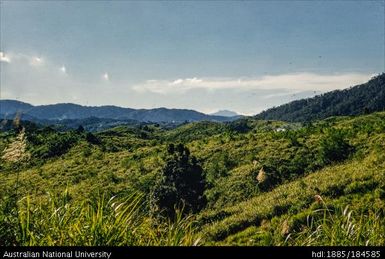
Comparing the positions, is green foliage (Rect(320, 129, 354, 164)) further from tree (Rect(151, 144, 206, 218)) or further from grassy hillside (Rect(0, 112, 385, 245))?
tree (Rect(151, 144, 206, 218))

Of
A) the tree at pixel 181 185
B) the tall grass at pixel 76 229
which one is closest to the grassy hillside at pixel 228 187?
the tall grass at pixel 76 229

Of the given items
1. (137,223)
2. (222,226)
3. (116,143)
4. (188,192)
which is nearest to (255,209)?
(222,226)

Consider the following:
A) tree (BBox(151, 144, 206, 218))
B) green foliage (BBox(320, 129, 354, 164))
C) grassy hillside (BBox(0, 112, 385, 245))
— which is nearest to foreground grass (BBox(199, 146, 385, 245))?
grassy hillside (BBox(0, 112, 385, 245))

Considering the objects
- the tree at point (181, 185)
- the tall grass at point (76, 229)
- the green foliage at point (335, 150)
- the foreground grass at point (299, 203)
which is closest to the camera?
the tall grass at point (76, 229)

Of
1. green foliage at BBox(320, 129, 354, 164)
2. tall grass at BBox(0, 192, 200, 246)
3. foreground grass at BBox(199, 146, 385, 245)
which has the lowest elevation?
foreground grass at BBox(199, 146, 385, 245)

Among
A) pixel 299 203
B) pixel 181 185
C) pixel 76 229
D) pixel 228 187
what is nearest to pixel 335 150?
pixel 228 187

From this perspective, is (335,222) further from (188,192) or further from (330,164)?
(330,164)

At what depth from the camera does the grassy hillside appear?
582 cm

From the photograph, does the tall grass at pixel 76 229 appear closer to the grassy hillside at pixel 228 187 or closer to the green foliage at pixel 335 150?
the grassy hillside at pixel 228 187

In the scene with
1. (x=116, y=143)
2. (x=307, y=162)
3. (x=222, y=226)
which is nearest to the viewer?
(x=222, y=226)

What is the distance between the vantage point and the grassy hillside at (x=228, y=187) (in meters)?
5.82

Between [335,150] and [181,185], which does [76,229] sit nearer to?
[181,185]

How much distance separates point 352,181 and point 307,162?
9693 millimetres

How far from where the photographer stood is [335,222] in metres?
5.93
